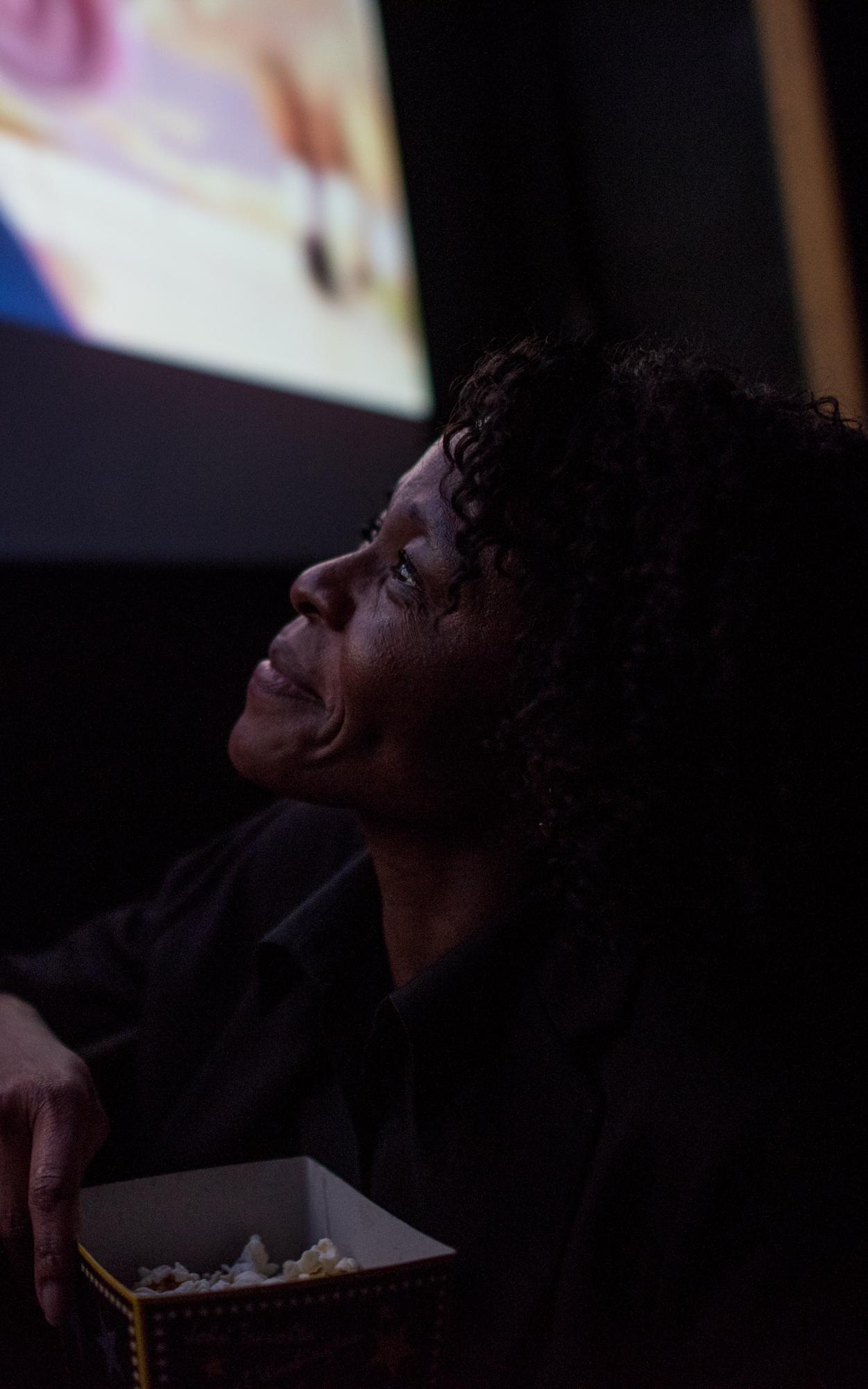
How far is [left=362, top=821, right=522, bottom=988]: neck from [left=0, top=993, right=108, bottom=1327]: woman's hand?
11.4 inches

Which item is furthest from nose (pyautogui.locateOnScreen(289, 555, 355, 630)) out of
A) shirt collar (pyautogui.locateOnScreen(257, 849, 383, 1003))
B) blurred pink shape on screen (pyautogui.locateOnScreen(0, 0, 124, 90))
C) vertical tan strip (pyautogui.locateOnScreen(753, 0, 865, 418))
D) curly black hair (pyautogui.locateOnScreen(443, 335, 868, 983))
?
vertical tan strip (pyautogui.locateOnScreen(753, 0, 865, 418))

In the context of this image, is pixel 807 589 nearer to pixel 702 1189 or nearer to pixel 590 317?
pixel 702 1189

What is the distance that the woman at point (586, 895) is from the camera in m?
0.78

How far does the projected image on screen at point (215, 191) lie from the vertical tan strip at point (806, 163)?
860mm

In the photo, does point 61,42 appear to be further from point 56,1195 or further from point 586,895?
point 56,1195

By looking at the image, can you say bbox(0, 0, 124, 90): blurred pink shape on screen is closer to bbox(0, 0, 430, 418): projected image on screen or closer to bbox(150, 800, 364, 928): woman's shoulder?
bbox(0, 0, 430, 418): projected image on screen

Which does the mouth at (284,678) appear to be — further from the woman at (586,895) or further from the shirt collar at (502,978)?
the shirt collar at (502,978)

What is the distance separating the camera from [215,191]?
6.07 ft

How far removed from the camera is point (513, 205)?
2885mm

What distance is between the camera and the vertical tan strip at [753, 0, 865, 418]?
254 centimetres

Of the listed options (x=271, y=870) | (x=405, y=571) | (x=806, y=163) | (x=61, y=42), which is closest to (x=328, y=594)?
(x=405, y=571)

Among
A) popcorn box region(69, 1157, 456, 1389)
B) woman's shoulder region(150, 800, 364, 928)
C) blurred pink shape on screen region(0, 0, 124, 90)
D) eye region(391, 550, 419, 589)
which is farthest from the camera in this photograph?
blurred pink shape on screen region(0, 0, 124, 90)

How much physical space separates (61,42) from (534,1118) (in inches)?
59.9

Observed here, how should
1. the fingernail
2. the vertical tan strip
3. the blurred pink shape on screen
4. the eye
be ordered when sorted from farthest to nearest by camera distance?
the vertical tan strip
the blurred pink shape on screen
the eye
the fingernail
